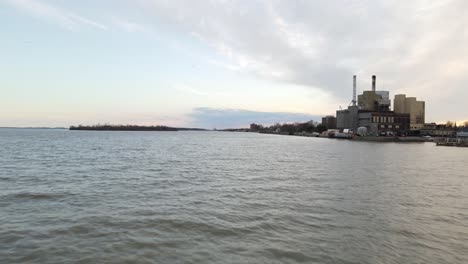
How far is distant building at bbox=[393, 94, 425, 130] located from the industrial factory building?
2594 centimetres

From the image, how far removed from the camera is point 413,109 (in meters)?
184

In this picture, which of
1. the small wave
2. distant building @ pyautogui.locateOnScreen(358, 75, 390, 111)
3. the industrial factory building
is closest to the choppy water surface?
the small wave

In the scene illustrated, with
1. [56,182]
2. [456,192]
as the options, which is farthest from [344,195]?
[56,182]

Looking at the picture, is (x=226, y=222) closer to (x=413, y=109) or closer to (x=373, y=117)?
(x=373, y=117)

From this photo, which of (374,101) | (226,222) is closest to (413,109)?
(374,101)

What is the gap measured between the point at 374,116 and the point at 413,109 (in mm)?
49215

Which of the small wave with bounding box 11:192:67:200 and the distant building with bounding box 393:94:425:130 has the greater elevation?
the distant building with bounding box 393:94:425:130

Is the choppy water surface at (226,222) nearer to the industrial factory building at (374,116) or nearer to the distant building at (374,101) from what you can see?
the industrial factory building at (374,116)

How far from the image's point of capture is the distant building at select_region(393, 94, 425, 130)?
18338 cm

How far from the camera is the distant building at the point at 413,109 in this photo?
18338 centimetres

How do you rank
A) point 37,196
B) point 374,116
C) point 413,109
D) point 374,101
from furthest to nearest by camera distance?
point 413,109 < point 374,101 < point 374,116 < point 37,196

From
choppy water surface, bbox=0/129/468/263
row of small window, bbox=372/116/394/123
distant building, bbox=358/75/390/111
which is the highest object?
distant building, bbox=358/75/390/111

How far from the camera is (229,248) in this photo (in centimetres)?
917

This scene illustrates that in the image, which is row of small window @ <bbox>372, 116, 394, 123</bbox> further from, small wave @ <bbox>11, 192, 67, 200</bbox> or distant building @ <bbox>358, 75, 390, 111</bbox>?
small wave @ <bbox>11, 192, 67, 200</bbox>
